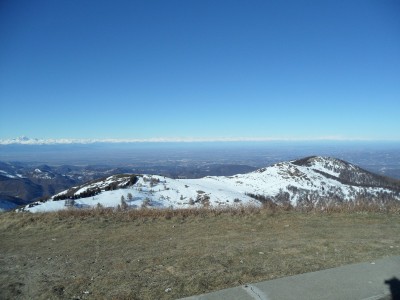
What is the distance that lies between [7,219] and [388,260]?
38.3ft

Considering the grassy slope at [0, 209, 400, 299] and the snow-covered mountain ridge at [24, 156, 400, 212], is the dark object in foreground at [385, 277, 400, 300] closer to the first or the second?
the grassy slope at [0, 209, 400, 299]

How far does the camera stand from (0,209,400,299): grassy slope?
5.69 meters

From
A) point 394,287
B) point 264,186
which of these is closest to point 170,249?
point 394,287

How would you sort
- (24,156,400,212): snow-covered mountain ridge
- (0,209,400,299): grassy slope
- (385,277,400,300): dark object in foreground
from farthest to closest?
(24,156,400,212): snow-covered mountain ridge
(0,209,400,299): grassy slope
(385,277,400,300): dark object in foreground

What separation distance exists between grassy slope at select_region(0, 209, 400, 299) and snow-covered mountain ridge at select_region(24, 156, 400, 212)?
22.5m

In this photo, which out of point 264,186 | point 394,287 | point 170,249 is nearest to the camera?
point 394,287

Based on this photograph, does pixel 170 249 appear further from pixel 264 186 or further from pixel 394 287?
pixel 264 186

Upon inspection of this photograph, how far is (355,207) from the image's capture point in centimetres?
1337

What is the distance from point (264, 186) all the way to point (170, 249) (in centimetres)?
6436

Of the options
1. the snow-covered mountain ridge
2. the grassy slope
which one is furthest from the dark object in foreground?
the snow-covered mountain ridge

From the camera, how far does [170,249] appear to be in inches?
318

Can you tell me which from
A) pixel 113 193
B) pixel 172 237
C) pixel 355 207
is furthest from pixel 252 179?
pixel 172 237

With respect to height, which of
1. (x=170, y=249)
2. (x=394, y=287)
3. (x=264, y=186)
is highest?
(x=394, y=287)

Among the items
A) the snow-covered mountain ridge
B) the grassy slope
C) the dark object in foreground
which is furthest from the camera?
the snow-covered mountain ridge
